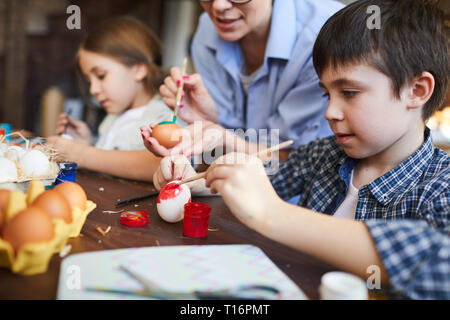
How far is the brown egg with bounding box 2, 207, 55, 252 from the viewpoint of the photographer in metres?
0.57

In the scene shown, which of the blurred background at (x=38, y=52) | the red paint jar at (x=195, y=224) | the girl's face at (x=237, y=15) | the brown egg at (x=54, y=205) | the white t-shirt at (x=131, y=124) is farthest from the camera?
the blurred background at (x=38, y=52)

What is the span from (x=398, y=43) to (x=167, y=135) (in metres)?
0.64

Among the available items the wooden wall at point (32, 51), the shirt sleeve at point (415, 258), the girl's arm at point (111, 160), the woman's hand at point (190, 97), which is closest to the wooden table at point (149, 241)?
the shirt sleeve at point (415, 258)

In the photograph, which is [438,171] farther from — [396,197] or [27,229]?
[27,229]

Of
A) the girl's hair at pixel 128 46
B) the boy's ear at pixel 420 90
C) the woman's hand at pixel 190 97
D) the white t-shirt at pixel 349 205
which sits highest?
the girl's hair at pixel 128 46

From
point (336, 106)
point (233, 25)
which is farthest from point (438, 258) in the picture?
point (233, 25)

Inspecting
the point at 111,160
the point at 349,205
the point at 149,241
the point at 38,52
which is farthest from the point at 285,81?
the point at 38,52

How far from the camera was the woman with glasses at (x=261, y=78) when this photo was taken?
4.54ft

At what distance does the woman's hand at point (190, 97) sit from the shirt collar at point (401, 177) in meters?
0.71

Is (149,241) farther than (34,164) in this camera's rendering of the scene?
No

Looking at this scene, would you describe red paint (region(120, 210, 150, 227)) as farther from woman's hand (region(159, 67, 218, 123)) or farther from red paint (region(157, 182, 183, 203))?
woman's hand (region(159, 67, 218, 123))

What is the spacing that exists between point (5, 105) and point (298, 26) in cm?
328

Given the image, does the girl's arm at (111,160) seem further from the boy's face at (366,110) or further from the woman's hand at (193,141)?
the boy's face at (366,110)

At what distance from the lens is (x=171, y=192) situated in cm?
87
